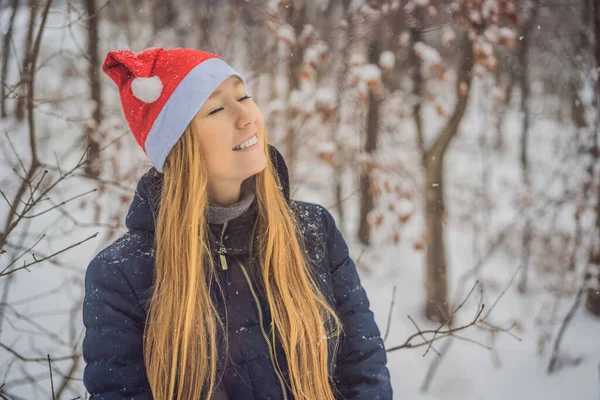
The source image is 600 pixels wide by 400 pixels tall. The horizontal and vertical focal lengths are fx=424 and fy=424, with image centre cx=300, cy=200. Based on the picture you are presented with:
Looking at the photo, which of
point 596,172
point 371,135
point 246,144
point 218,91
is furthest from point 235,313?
point 596,172

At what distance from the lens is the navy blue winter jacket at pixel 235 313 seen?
4.73 feet

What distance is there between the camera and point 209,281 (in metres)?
1.58

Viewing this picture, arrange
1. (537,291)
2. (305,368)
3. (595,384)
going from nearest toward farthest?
(305,368)
(595,384)
(537,291)

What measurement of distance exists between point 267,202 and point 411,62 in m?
4.37

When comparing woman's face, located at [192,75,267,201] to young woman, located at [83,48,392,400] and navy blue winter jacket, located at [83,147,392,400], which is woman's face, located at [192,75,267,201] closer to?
young woman, located at [83,48,392,400]

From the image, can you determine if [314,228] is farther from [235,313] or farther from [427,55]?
[427,55]

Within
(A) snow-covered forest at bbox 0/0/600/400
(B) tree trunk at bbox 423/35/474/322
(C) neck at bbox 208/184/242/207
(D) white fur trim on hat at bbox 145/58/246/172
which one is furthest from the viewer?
(B) tree trunk at bbox 423/35/474/322

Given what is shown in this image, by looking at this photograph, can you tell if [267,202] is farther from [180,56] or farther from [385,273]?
[385,273]

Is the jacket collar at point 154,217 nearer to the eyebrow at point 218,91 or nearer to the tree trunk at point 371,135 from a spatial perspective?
the eyebrow at point 218,91

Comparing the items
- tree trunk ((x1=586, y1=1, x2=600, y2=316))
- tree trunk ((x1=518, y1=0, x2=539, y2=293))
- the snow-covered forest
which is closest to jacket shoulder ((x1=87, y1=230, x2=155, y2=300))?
the snow-covered forest

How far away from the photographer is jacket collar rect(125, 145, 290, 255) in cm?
160

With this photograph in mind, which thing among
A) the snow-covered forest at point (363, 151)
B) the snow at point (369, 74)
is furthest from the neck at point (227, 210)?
the snow at point (369, 74)

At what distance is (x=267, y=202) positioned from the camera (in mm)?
1712

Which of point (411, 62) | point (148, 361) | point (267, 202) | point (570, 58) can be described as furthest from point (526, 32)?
point (148, 361)
